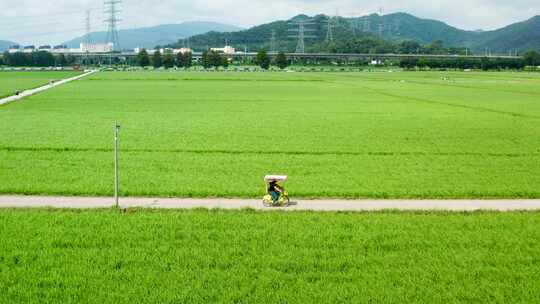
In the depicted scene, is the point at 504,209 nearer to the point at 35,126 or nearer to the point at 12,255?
the point at 12,255

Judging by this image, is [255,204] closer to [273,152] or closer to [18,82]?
[273,152]

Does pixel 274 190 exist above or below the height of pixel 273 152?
above

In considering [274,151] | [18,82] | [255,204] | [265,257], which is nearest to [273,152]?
[274,151]

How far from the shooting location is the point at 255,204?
55.9 ft

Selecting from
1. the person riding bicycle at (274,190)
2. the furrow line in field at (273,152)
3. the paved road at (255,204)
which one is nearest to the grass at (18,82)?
the furrow line in field at (273,152)

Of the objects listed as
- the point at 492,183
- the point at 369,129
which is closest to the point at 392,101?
the point at 369,129

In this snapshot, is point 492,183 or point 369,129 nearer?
point 492,183

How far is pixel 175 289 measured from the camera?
34.0ft

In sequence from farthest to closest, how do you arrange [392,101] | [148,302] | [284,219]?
[392,101], [284,219], [148,302]

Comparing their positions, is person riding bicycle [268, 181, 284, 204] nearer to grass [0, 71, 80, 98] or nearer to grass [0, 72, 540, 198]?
grass [0, 72, 540, 198]

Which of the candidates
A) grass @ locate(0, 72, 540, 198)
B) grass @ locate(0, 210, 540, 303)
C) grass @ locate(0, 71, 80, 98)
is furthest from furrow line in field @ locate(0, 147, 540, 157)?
grass @ locate(0, 71, 80, 98)

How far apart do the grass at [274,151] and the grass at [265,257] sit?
138 inches

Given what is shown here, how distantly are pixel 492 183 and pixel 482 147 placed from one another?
10.8m

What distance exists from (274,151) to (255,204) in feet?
37.7
